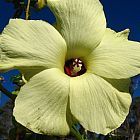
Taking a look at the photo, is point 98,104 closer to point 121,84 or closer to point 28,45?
point 121,84

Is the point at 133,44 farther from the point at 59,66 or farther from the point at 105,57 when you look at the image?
the point at 59,66

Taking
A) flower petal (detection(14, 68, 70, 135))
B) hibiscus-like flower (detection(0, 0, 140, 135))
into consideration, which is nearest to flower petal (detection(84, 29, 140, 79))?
hibiscus-like flower (detection(0, 0, 140, 135))

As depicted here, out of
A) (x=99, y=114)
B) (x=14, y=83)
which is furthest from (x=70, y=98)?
(x=14, y=83)

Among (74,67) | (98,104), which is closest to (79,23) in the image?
(74,67)

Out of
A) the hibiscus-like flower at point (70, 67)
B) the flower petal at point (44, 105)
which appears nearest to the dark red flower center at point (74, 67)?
the hibiscus-like flower at point (70, 67)

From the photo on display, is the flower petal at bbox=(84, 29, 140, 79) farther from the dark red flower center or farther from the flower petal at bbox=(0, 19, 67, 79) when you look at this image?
the flower petal at bbox=(0, 19, 67, 79)

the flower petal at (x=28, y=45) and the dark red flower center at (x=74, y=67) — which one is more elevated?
the flower petal at (x=28, y=45)

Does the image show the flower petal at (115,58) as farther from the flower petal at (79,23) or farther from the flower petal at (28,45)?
the flower petal at (28,45)
